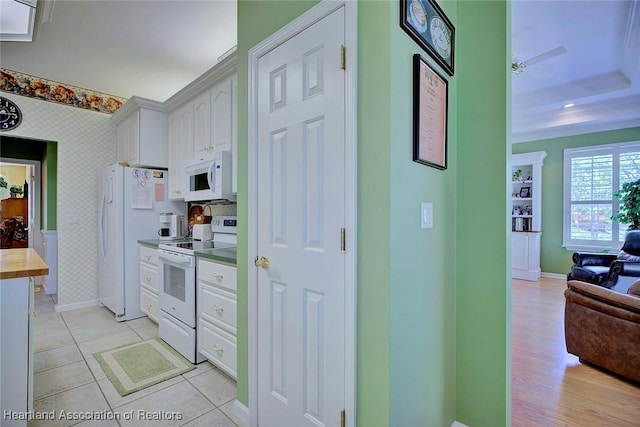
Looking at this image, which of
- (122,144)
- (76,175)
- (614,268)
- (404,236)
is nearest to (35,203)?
(76,175)

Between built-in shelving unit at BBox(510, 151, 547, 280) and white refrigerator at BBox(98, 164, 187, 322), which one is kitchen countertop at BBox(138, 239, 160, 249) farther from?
built-in shelving unit at BBox(510, 151, 547, 280)

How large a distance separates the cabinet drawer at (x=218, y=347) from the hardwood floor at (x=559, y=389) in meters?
1.77

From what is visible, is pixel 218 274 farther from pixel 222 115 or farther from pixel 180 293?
pixel 222 115

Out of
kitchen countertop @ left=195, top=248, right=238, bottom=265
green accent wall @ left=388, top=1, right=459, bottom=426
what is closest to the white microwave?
kitchen countertop @ left=195, top=248, right=238, bottom=265

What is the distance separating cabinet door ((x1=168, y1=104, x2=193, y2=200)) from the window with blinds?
6.23m

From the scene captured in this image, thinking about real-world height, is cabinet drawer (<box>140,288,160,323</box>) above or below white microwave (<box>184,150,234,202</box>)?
below

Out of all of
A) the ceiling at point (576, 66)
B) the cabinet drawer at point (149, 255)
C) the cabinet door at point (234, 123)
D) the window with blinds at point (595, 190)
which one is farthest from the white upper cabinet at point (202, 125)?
the window with blinds at point (595, 190)

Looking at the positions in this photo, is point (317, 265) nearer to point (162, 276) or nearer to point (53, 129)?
point (162, 276)

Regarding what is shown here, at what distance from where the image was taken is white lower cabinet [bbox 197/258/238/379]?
2.06 meters

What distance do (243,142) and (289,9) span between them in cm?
73

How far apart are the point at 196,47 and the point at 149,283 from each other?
8.18 ft

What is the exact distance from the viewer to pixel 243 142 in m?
1.82

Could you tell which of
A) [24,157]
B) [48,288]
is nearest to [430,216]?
[48,288]

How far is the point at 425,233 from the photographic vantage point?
1.38 m
